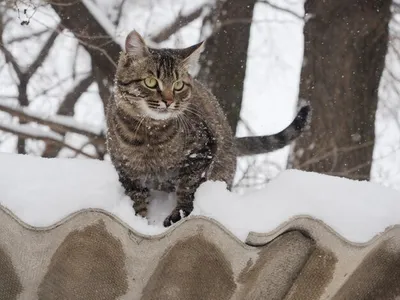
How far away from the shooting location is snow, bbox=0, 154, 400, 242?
72.9 inches

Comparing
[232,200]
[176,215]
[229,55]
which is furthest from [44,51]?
[232,200]

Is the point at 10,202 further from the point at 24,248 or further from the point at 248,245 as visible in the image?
the point at 248,245

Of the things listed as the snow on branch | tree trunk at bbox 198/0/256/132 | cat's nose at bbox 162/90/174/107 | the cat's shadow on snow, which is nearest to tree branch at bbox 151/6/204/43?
tree trunk at bbox 198/0/256/132

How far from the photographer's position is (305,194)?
202 cm

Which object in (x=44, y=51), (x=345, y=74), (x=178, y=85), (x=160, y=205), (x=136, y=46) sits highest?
(x=136, y=46)

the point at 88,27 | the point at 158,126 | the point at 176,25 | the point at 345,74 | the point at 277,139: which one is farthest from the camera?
the point at 176,25

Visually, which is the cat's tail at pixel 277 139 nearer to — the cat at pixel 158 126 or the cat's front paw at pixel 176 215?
the cat at pixel 158 126

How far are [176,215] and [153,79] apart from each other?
0.67 metres

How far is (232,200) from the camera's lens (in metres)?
2.00

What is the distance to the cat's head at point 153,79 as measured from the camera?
2.68 m

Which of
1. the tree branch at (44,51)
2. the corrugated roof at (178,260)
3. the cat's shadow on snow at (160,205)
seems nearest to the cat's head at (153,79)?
the cat's shadow on snow at (160,205)

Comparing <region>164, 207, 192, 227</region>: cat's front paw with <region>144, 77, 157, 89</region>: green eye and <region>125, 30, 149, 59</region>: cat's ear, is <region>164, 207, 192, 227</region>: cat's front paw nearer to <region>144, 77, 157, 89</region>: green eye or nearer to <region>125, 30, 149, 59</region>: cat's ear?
<region>144, 77, 157, 89</region>: green eye

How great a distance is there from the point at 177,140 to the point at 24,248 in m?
0.99

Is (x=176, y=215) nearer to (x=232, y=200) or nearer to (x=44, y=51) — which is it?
(x=232, y=200)
